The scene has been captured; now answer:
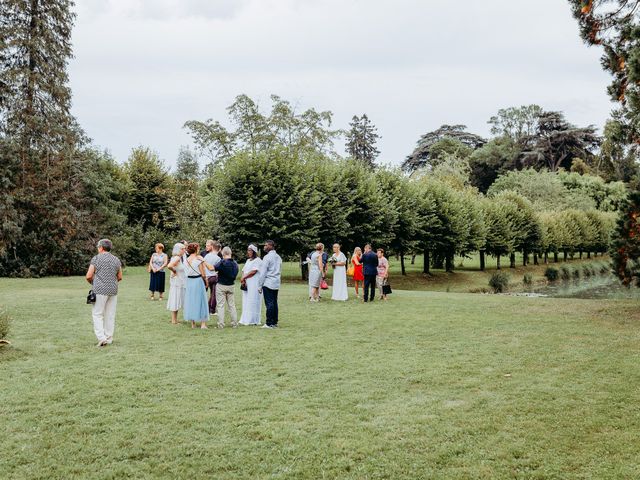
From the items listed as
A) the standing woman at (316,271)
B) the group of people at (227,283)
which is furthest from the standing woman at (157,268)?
the group of people at (227,283)

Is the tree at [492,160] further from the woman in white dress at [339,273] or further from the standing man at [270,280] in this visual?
the standing man at [270,280]

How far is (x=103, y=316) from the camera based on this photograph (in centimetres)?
1358

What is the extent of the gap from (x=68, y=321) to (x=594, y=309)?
1677 cm

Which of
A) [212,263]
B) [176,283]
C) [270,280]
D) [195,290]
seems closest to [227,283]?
[212,263]

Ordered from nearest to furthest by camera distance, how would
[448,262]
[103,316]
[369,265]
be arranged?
[103,316] → [369,265] → [448,262]

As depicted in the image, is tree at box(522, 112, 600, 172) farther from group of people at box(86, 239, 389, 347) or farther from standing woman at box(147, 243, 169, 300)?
group of people at box(86, 239, 389, 347)

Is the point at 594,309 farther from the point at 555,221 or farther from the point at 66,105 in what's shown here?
Answer: the point at 555,221

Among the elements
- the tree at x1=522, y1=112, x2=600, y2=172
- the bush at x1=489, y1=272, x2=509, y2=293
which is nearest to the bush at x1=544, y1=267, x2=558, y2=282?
the bush at x1=489, y1=272, x2=509, y2=293

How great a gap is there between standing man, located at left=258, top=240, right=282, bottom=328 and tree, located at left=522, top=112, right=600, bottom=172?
97.7m

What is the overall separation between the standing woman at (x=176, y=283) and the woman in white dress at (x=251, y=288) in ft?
6.21

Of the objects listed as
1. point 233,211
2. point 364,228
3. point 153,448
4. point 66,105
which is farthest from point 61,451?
point 66,105

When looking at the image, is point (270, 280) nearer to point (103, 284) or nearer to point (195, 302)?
point (195, 302)

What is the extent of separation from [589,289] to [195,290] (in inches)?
1544

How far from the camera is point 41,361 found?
11.7 meters
